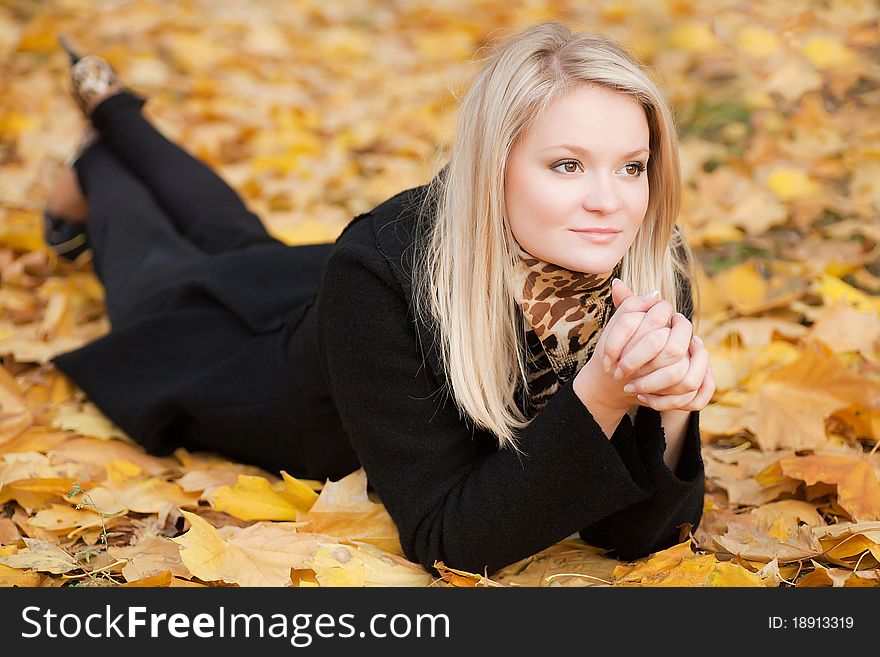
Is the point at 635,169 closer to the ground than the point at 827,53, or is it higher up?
higher up

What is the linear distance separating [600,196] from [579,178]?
4 cm

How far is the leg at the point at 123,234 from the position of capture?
7.52ft

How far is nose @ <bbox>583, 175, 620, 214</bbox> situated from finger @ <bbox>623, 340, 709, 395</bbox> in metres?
0.21

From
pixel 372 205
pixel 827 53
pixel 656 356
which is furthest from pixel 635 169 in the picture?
pixel 827 53

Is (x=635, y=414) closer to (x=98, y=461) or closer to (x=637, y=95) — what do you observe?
(x=637, y=95)

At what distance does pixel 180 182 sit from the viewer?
2607 millimetres

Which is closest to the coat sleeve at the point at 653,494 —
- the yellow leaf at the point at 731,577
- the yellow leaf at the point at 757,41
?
the yellow leaf at the point at 731,577

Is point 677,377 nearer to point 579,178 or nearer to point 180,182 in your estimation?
point 579,178

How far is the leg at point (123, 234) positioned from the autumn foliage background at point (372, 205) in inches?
7.8

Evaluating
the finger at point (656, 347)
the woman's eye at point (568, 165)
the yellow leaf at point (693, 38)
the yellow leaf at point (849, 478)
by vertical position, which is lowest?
the yellow leaf at point (849, 478)

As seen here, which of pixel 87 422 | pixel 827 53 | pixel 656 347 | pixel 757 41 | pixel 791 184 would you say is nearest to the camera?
pixel 656 347

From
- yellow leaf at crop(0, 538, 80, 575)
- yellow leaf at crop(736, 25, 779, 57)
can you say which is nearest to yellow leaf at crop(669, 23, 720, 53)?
yellow leaf at crop(736, 25, 779, 57)

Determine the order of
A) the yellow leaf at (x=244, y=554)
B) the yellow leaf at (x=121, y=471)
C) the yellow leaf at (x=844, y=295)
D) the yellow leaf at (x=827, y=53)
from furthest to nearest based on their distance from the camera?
the yellow leaf at (x=827, y=53)
the yellow leaf at (x=844, y=295)
the yellow leaf at (x=121, y=471)
the yellow leaf at (x=244, y=554)

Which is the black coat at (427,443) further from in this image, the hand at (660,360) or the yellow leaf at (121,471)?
the yellow leaf at (121,471)
